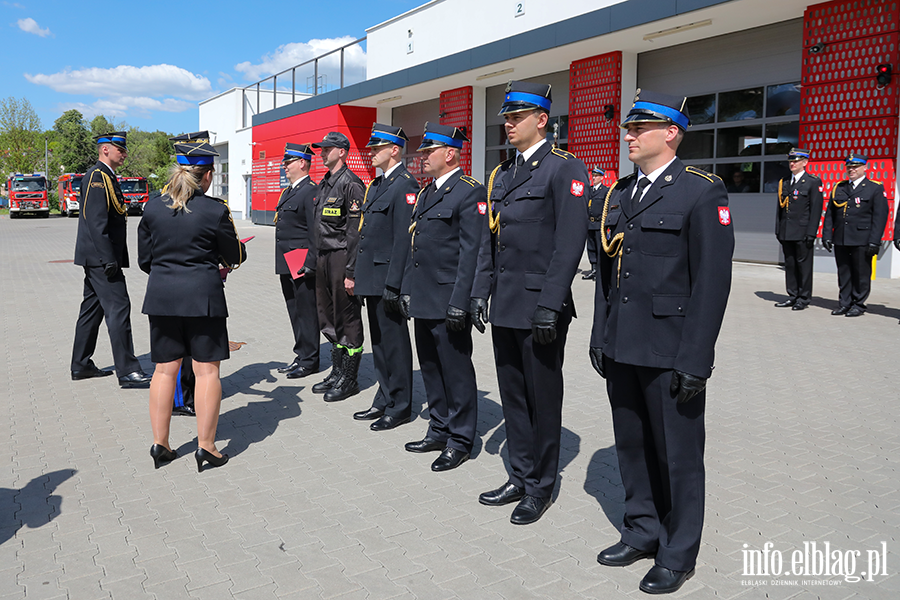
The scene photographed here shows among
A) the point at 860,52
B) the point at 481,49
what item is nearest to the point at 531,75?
the point at 481,49

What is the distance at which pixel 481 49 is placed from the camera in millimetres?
20406

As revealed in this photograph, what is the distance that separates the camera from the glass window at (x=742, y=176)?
15.7m

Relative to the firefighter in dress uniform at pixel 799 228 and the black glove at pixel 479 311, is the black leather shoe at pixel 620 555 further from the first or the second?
the firefighter in dress uniform at pixel 799 228

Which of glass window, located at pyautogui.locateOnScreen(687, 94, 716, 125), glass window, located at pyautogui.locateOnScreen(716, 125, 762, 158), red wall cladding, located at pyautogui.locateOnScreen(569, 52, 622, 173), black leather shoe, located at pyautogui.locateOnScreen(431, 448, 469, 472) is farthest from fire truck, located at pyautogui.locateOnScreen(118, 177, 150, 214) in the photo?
black leather shoe, located at pyautogui.locateOnScreen(431, 448, 469, 472)

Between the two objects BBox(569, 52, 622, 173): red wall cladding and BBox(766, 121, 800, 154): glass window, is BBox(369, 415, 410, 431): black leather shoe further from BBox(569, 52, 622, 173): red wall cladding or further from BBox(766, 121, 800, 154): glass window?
BBox(569, 52, 622, 173): red wall cladding

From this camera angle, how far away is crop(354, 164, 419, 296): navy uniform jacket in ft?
16.9

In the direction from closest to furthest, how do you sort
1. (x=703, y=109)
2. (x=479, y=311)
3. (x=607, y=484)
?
(x=479, y=311), (x=607, y=484), (x=703, y=109)

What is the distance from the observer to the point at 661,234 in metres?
2.99

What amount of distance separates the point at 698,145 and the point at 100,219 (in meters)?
14.4

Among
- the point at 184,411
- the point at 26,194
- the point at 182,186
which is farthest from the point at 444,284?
the point at 26,194

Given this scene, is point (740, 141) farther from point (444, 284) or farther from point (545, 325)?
point (545, 325)

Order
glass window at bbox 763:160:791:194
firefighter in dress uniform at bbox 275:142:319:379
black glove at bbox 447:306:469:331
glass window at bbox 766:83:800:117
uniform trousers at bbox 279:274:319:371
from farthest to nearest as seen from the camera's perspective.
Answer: glass window at bbox 763:160:791:194 → glass window at bbox 766:83:800:117 → uniform trousers at bbox 279:274:319:371 → firefighter in dress uniform at bbox 275:142:319:379 → black glove at bbox 447:306:469:331

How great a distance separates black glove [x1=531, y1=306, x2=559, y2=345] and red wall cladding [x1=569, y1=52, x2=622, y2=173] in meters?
15.0

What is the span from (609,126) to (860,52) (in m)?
6.04
